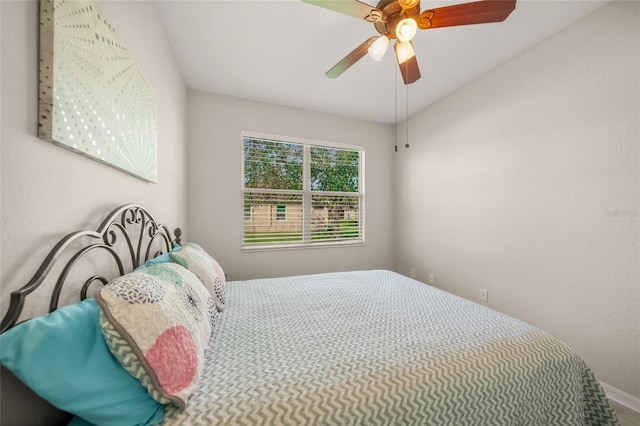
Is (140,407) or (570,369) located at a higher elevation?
(140,407)

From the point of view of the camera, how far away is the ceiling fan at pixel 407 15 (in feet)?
4.10

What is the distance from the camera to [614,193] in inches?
65.1

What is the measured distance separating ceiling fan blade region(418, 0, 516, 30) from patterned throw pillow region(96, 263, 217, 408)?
6.00ft

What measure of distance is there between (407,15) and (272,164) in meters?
2.15

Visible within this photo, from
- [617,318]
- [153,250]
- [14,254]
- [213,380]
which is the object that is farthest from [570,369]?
[153,250]

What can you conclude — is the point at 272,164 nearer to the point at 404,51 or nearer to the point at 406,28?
the point at 404,51

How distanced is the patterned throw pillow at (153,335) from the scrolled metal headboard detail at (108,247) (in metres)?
0.15

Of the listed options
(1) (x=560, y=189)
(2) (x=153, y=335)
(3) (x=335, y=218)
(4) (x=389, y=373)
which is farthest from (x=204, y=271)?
(1) (x=560, y=189)

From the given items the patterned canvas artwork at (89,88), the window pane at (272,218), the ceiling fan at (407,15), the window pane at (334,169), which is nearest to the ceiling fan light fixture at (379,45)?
the ceiling fan at (407,15)

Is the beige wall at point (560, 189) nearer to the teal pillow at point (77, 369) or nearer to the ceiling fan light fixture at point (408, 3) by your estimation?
the ceiling fan light fixture at point (408, 3)

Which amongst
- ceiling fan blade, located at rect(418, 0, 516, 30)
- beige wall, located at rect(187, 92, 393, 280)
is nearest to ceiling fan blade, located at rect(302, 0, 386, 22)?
ceiling fan blade, located at rect(418, 0, 516, 30)

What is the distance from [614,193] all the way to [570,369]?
1359 mm

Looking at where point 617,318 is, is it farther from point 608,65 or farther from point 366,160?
point 366,160

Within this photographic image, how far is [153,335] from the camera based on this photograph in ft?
2.33
